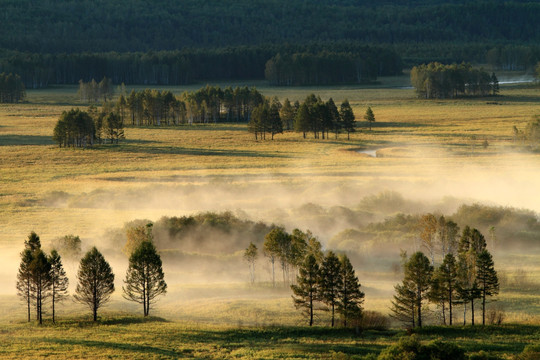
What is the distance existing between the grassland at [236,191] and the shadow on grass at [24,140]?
50 centimetres

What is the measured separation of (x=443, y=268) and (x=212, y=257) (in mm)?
23113

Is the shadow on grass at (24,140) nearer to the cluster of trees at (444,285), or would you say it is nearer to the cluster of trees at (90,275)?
the cluster of trees at (90,275)

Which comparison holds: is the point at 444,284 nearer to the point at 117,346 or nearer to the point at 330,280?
the point at 330,280

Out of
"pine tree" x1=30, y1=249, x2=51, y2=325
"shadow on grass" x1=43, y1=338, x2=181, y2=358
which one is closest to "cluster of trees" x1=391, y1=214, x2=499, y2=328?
"shadow on grass" x1=43, y1=338, x2=181, y2=358

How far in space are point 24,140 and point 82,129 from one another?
13.6 metres

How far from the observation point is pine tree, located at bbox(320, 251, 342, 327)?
44872mm

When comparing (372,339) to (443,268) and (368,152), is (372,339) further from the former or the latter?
(368,152)

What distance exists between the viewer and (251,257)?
58.3 m

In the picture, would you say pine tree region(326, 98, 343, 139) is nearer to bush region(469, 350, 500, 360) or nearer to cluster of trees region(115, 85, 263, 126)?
cluster of trees region(115, 85, 263, 126)

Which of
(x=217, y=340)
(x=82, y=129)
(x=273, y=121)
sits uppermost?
(x=273, y=121)

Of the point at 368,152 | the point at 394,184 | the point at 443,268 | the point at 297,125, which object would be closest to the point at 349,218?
the point at 394,184

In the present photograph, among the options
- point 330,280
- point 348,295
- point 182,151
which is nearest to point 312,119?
point 182,151

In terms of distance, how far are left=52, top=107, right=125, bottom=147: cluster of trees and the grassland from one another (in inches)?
154

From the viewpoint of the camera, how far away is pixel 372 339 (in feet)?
138
